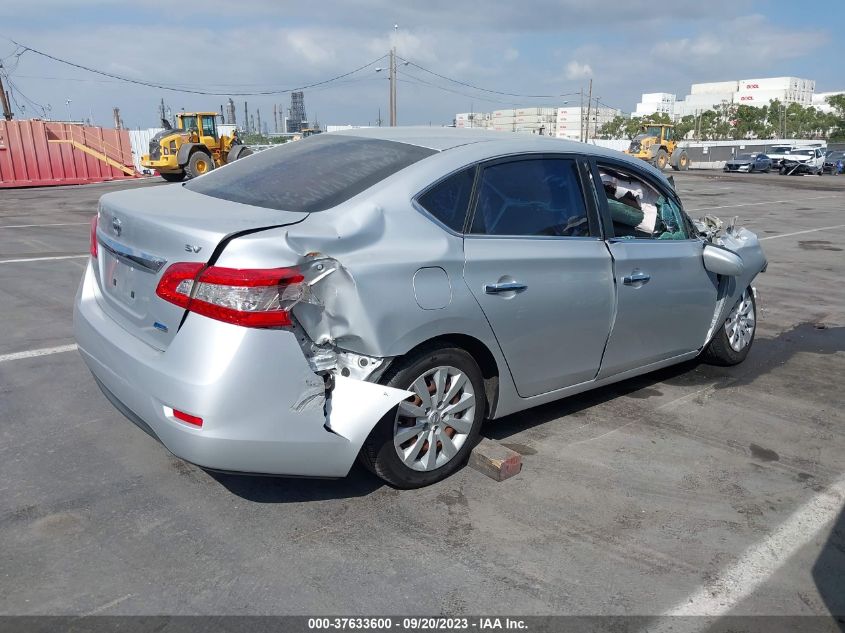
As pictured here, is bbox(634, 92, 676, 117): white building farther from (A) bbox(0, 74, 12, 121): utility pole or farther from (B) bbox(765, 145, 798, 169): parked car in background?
(A) bbox(0, 74, 12, 121): utility pole

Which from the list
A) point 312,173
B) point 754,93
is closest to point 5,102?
point 312,173

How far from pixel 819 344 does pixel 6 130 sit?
30.2 meters

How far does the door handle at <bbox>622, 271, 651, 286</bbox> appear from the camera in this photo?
4.02 meters

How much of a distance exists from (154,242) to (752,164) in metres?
49.7

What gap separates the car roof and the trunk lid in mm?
987

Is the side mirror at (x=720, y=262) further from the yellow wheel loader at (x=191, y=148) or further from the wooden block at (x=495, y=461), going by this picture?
the yellow wheel loader at (x=191, y=148)

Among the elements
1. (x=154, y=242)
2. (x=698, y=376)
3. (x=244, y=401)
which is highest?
(x=154, y=242)

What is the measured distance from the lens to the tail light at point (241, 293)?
2.69 meters

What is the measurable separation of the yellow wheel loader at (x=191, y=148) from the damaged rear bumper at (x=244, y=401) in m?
24.4

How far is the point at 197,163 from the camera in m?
26.4

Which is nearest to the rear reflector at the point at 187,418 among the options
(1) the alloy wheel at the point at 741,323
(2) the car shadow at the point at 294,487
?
(2) the car shadow at the point at 294,487

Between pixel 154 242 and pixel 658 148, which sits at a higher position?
pixel 154 242

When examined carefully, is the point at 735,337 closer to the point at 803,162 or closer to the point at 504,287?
the point at 504,287

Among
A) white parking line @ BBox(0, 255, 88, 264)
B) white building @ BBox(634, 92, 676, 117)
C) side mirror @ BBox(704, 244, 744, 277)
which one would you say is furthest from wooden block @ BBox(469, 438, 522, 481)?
white building @ BBox(634, 92, 676, 117)
